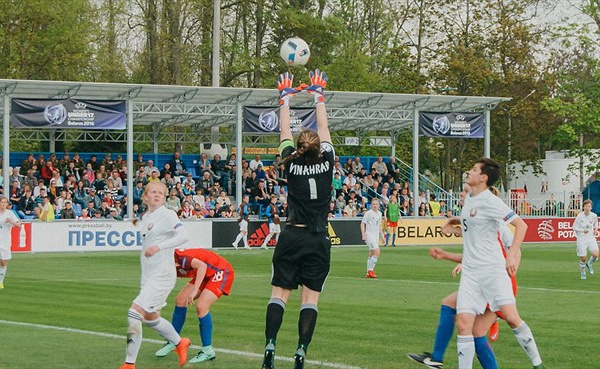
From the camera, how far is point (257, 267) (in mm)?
28359

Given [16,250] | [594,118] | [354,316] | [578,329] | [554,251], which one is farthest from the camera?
[594,118]

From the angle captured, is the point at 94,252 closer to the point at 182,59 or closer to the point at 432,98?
the point at 432,98

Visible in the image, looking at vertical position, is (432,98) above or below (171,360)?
above

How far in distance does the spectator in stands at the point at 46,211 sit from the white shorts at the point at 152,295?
25.8 metres

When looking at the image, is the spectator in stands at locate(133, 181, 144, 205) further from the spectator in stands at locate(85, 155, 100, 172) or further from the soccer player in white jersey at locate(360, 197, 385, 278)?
the soccer player in white jersey at locate(360, 197, 385, 278)

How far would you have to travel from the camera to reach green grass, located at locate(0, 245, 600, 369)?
455 inches

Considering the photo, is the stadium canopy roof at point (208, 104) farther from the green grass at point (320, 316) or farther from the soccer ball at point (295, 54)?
the soccer ball at point (295, 54)

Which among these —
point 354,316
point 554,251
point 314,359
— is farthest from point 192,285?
point 554,251

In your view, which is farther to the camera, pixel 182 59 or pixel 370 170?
pixel 182 59

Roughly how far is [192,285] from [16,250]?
2469 cm

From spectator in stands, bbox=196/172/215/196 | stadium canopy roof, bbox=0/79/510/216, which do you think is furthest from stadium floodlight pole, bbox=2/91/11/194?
Result: spectator in stands, bbox=196/172/215/196

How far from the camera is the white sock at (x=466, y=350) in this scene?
9172 mm

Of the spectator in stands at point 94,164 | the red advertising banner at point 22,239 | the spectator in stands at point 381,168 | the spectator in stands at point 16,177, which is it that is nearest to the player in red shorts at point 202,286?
the red advertising banner at point 22,239

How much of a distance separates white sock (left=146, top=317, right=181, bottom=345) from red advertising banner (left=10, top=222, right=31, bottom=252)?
81.3ft
